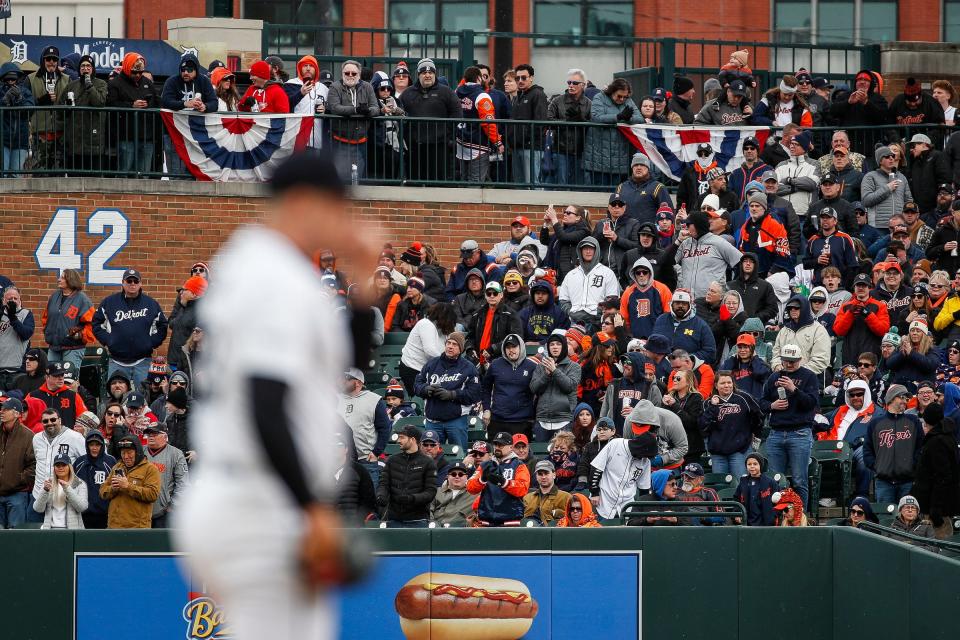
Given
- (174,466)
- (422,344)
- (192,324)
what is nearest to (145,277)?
(192,324)

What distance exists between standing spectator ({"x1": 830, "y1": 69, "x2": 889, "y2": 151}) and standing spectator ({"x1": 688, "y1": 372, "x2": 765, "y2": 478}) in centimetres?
793

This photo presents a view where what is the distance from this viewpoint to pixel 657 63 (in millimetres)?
26453

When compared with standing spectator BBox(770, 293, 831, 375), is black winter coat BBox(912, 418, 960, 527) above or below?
below

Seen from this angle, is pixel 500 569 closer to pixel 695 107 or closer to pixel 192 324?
pixel 192 324

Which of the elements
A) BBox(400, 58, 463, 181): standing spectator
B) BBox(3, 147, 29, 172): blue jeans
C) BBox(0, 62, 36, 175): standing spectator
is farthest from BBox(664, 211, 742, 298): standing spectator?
BBox(3, 147, 29, 172): blue jeans

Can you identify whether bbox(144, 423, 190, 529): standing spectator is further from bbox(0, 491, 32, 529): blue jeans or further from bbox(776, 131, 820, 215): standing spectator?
bbox(776, 131, 820, 215): standing spectator

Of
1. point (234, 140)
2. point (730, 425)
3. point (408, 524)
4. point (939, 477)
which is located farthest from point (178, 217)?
point (939, 477)

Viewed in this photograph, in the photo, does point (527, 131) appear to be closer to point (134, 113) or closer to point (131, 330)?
point (134, 113)

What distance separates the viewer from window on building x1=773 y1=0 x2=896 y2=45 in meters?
30.5

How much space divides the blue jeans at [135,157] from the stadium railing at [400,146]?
0.04 feet

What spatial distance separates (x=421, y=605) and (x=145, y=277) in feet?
29.4

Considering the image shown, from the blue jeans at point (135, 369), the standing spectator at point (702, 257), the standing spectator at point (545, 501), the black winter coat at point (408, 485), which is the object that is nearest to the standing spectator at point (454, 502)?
the black winter coat at point (408, 485)

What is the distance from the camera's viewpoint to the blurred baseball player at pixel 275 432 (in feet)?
11.9

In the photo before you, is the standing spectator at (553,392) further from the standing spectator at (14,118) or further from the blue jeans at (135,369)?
the standing spectator at (14,118)
